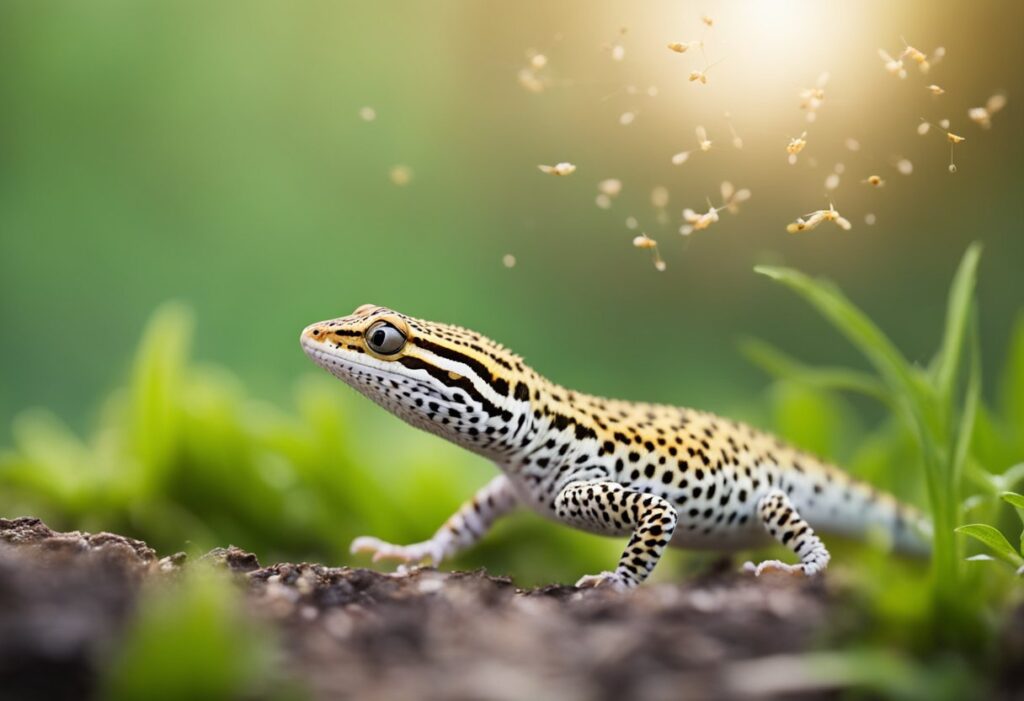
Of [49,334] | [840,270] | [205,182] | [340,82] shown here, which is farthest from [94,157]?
[840,270]

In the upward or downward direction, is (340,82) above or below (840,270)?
above

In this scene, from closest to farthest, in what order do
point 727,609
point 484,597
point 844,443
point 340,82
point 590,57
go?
point 727,609
point 484,597
point 590,57
point 844,443
point 340,82

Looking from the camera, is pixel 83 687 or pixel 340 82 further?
pixel 340 82

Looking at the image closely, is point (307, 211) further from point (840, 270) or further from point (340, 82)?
point (840, 270)

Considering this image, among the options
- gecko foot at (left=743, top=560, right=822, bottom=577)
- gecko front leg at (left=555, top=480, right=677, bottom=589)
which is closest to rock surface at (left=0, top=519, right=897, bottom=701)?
gecko front leg at (left=555, top=480, right=677, bottom=589)

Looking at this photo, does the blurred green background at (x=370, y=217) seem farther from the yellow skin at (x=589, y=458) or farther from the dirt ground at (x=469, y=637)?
the dirt ground at (x=469, y=637)

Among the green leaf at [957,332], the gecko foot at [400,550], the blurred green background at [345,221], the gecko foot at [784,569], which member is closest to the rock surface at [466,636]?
the gecko foot at [784,569]

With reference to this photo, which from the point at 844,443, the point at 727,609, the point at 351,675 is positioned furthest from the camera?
the point at 844,443
